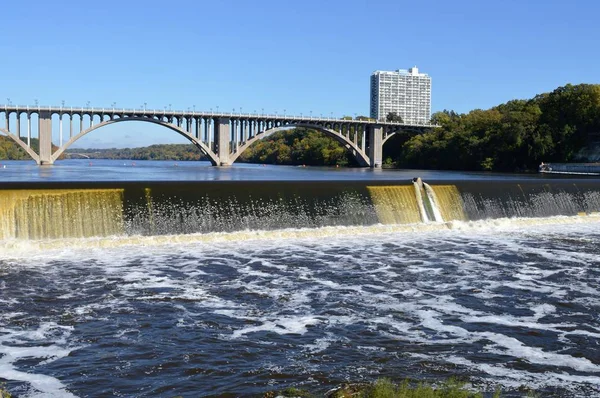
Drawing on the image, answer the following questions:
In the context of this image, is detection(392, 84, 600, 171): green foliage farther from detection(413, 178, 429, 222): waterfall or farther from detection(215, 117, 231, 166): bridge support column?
detection(413, 178, 429, 222): waterfall

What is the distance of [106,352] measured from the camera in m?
6.68

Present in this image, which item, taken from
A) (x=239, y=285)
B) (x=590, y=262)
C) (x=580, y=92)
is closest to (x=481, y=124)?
(x=580, y=92)

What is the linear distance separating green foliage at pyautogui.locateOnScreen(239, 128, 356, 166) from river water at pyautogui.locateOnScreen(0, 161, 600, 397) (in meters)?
70.6

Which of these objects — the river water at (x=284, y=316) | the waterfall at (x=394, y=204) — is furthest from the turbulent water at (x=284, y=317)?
the waterfall at (x=394, y=204)

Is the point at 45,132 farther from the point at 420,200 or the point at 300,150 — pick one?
the point at 300,150

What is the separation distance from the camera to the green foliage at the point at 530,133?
58.4 m

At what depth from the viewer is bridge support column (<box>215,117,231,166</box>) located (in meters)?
63.1

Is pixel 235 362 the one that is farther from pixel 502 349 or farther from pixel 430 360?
pixel 502 349

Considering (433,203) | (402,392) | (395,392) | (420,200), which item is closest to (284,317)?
(395,392)

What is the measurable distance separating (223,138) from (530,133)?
30225 millimetres

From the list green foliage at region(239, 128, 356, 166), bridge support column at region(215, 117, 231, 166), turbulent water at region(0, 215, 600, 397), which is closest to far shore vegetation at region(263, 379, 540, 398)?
turbulent water at region(0, 215, 600, 397)

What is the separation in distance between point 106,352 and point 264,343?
1732 mm

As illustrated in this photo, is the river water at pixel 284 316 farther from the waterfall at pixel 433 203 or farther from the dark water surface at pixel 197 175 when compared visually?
the dark water surface at pixel 197 175

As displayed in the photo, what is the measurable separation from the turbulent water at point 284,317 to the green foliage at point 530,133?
4762cm
